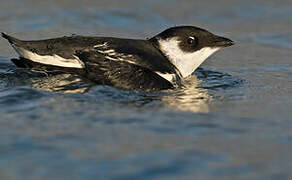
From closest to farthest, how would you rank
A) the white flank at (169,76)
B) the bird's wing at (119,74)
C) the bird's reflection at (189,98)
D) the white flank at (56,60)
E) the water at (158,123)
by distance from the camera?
the water at (158,123)
the bird's reflection at (189,98)
the bird's wing at (119,74)
the white flank at (56,60)
the white flank at (169,76)

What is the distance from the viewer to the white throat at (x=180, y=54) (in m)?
8.84

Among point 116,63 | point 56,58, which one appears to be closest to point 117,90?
point 116,63

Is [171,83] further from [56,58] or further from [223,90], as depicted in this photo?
[56,58]

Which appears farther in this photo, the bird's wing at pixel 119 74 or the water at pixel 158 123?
the bird's wing at pixel 119 74

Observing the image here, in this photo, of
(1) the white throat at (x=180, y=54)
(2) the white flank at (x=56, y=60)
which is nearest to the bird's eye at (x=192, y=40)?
(1) the white throat at (x=180, y=54)

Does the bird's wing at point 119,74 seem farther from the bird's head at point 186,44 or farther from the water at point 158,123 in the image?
the bird's head at point 186,44

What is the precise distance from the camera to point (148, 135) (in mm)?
6180

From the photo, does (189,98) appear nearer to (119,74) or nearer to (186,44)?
(119,74)

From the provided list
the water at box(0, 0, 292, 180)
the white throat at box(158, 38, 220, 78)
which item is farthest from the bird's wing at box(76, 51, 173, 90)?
the white throat at box(158, 38, 220, 78)

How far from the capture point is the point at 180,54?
350 inches

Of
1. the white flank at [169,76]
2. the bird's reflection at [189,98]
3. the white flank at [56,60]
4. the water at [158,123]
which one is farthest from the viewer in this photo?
the white flank at [169,76]

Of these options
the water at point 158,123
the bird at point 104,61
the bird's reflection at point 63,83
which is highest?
the bird at point 104,61

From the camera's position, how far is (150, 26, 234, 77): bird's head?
880 cm

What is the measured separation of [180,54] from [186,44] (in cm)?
17
